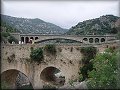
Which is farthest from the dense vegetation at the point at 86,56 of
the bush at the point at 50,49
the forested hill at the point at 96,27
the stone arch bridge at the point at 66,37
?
the forested hill at the point at 96,27

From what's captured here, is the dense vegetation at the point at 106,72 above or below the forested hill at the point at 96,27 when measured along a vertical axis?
above

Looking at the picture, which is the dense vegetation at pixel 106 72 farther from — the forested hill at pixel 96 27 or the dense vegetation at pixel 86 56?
the forested hill at pixel 96 27

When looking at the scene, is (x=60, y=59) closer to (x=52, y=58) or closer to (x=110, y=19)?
(x=52, y=58)

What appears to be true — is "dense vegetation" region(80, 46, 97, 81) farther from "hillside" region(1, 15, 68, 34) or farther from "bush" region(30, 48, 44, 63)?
"hillside" region(1, 15, 68, 34)

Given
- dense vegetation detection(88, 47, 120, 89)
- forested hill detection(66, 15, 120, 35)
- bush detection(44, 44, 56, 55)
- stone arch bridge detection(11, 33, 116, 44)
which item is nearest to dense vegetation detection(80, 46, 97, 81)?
bush detection(44, 44, 56, 55)

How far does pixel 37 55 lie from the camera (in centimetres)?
2886

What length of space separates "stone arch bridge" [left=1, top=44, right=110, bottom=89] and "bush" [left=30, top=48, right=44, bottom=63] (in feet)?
1.09

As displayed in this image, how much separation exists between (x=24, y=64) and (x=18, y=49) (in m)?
1.23

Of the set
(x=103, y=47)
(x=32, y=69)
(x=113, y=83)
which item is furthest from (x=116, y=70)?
(x=32, y=69)

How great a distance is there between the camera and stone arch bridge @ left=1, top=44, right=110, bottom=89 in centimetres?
2838

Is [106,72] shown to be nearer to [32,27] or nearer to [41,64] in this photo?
[41,64]

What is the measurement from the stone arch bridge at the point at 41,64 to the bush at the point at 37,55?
1.09 ft

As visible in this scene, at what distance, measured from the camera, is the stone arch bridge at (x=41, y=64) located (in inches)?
1117

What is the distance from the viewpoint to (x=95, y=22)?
7712 cm
